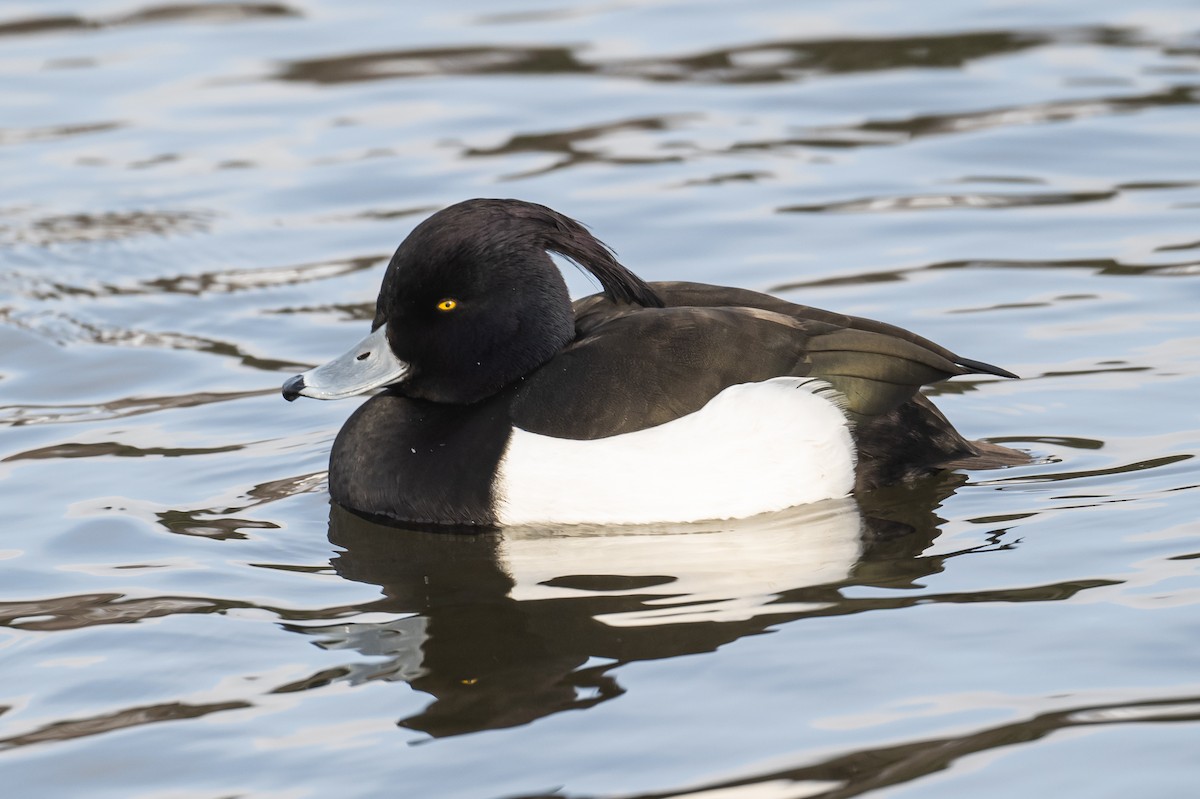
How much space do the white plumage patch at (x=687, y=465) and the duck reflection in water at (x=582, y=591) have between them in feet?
0.25

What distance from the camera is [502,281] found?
5.72 metres

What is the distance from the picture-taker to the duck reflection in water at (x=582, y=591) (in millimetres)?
4578

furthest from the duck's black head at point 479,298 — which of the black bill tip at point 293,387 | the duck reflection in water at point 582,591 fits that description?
the duck reflection in water at point 582,591

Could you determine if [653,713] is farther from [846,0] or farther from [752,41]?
[846,0]

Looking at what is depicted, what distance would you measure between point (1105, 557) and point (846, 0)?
818cm

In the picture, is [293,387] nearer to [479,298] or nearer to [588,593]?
[479,298]

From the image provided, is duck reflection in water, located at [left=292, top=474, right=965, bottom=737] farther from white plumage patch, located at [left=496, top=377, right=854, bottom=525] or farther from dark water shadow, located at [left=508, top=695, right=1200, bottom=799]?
dark water shadow, located at [left=508, top=695, right=1200, bottom=799]

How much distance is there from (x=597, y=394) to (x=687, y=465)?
345 mm

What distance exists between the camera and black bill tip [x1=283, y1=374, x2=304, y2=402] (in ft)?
18.8

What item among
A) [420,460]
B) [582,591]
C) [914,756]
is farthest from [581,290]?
[914,756]

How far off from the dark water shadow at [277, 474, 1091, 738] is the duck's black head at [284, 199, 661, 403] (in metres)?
0.51

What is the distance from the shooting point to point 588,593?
16.8 ft

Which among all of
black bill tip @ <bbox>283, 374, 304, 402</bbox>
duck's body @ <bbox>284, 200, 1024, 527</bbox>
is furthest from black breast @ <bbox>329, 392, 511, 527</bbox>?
black bill tip @ <bbox>283, 374, 304, 402</bbox>

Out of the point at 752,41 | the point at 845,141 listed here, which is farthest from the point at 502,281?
the point at 752,41
